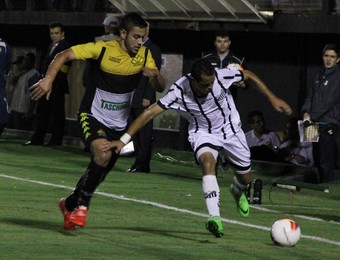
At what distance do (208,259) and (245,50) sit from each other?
47.8ft

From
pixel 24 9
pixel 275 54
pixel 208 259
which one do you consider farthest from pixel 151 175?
pixel 24 9

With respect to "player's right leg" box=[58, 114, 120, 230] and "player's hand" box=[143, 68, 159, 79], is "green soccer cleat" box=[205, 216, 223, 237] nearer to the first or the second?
"player's right leg" box=[58, 114, 120, 230]

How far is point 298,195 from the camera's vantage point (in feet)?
59.7

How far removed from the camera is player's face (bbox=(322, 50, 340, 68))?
18.8 m

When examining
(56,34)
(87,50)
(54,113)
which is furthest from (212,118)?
(54,113)

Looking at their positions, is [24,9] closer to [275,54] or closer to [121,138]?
[275,54]

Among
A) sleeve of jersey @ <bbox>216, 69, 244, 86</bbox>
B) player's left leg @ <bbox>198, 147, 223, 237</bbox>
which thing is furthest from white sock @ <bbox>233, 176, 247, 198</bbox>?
sleeve of jersey @ <bbox>216, 69, 244, 86</bbox>

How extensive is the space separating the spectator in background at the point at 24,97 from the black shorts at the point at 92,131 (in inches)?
634

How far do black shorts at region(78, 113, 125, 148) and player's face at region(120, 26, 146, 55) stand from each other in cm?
78

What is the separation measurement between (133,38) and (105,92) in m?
0.62

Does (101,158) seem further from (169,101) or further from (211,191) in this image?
(211,191)

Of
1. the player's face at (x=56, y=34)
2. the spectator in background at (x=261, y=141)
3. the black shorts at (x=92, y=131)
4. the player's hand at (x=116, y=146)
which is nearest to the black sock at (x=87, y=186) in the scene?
the black shorts at (x=92, y=131)

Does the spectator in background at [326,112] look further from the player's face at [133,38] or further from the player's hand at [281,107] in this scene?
the player's face at [133,38]

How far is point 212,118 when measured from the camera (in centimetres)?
1288
